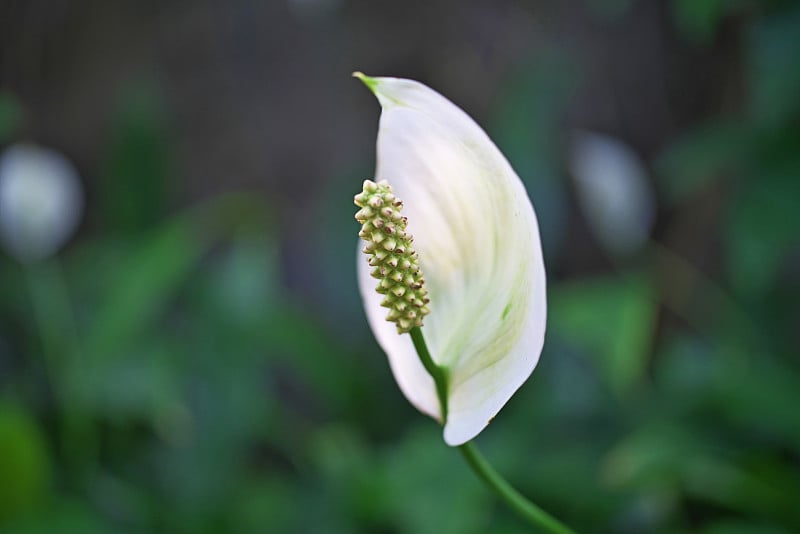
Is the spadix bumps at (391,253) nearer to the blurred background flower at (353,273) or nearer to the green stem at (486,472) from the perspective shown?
the green stem at (486,472)

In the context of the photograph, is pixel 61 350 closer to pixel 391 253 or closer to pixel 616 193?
pixel 616 193

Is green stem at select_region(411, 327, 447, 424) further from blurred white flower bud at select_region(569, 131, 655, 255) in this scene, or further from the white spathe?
blurred white flower bud at select_region(569, 131, 655, 255)

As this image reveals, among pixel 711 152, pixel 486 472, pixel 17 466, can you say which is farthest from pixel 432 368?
pixel 17 466

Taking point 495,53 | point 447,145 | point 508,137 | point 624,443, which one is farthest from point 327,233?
point 447,145

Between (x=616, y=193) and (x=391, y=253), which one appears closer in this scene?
(x=391, y=253)

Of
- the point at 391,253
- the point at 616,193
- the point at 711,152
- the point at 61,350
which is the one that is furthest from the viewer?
the point at 61,350

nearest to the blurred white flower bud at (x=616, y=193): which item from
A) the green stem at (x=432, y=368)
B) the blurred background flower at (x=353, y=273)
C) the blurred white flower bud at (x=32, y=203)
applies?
the blurred background flower at (x=353, y=273)

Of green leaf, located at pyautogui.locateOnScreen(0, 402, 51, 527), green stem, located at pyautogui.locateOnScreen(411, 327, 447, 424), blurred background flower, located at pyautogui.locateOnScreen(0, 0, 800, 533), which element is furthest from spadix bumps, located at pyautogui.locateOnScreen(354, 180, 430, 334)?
green leaf, located at pyautogui.locateOnScreen(0, 402, 51, 527)
